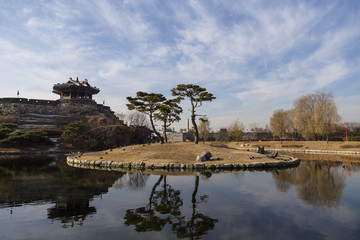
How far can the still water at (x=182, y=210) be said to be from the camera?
23.2 feet

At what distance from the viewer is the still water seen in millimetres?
7082

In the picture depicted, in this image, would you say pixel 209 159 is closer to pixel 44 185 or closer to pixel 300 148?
pixel 44 185

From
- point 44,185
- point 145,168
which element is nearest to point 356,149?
point 145,168

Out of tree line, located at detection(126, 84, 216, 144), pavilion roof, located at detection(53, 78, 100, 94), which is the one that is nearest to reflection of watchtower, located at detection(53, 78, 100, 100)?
pavilion roof, located at detection(53, 78, 100, 94)

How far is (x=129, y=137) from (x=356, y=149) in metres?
51.4

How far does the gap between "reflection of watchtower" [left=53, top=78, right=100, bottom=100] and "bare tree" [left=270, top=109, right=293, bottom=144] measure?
6293 centimetres

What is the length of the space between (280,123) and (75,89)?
68615mm

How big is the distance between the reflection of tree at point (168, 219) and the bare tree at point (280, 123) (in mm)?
53754

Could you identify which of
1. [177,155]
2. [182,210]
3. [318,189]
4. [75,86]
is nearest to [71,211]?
[182,210]

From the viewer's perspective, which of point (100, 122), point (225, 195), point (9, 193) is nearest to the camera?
point (225, 195)

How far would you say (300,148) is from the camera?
167 ft

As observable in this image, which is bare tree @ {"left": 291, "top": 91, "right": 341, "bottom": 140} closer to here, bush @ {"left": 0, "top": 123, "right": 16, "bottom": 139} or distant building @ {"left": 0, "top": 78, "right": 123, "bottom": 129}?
distant building @ {"left": 0, "top": 78, "right": 123, "bottom": 129}

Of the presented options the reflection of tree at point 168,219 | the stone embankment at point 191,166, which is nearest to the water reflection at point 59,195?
the reflection of tree at point 168,219

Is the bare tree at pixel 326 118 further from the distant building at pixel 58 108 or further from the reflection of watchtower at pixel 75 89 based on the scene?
the reflection of watchtower at pixel 75 89
